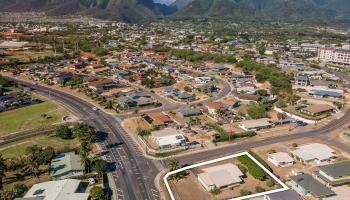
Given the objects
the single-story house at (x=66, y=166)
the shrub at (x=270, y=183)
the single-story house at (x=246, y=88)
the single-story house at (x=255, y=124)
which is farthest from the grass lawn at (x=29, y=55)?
the shrub at (x=270, y=183)

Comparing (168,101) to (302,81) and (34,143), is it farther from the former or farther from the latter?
(302,81)

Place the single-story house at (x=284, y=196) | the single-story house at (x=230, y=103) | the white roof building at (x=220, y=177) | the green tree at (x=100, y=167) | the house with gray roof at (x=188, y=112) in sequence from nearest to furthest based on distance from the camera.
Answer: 1. the single-story house at (x=284, y=196)
2. the white roof building at (x=220, y=177)
3. the green tree at (x=100, y=167)
4. the house with gray roof at (x=188, y=112)
5. the single-story house at (x=230, y=103)

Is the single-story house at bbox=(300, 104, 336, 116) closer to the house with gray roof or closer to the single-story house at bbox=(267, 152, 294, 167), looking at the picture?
the single-story house at bbox=(267, 152, 294, 167)

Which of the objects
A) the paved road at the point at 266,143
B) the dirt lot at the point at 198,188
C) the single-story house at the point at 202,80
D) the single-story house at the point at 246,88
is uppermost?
the single-story house at the point at 202,80

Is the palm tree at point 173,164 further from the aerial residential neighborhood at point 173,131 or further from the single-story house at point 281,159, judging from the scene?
the single-story house at point 281,159

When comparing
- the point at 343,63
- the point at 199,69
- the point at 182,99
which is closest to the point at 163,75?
the point at 199,69
